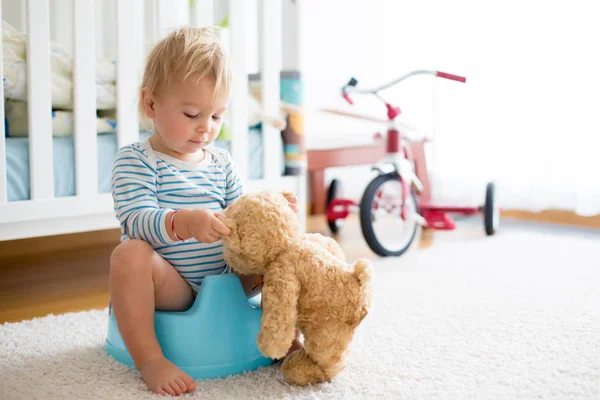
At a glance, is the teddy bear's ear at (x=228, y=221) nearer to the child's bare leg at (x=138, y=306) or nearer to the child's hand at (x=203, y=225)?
the child's hand at (x=203, y=225)

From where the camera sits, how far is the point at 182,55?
3.06ft

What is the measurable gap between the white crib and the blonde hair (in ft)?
0.75

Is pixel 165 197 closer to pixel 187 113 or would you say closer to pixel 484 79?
pixel 187 113

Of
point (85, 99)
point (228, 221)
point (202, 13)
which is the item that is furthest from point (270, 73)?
point (228, 221)

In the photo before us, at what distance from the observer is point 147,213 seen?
92cm

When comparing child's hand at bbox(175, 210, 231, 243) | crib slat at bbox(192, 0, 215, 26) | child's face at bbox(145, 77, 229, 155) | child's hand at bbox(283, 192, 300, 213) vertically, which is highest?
crib slat at bbox(192, 0, 215, 26)

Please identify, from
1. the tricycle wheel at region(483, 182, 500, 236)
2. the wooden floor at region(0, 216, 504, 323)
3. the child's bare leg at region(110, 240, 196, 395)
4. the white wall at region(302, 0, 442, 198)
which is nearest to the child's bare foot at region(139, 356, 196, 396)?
the child's bare leg at region(110, 240, 196, 395)

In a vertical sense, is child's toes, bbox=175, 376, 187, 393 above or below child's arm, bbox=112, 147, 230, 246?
below

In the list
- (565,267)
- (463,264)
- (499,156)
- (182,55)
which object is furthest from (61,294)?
(499,156)

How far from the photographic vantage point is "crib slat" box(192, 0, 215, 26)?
1487 millimetres

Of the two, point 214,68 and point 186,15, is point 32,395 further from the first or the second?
point 186,15

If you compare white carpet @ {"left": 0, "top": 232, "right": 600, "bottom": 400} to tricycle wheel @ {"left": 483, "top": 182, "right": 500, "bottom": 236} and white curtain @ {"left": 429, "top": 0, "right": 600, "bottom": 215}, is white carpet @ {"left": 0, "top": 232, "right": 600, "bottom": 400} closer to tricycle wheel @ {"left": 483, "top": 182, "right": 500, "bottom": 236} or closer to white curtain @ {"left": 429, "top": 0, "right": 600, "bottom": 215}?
tricycle wheel @ {"left": 483, "top": 182, "right": 500, "bottom": 236}

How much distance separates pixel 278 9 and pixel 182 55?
757 mm

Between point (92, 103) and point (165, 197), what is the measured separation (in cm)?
46
